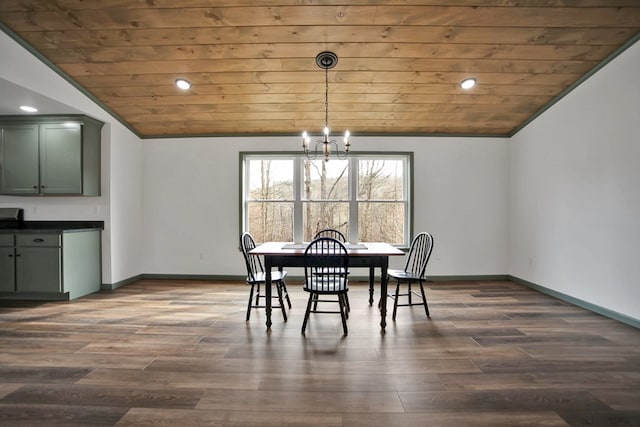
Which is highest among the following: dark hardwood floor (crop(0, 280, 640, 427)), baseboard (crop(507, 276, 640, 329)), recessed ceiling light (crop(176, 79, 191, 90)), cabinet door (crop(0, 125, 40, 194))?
recessed ceiling light (crop(176, 79, 191, 90))

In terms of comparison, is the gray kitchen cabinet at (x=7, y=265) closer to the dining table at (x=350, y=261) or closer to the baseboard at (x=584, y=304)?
the dining table at (x=350, y=261)

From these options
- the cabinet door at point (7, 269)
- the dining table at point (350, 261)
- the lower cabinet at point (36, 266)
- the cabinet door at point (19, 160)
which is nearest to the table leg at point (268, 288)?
the dining table at point (350, 261)

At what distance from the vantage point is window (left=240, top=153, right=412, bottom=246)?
489cm

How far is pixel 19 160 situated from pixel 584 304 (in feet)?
23.5

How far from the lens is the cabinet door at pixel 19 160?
3.99 meters

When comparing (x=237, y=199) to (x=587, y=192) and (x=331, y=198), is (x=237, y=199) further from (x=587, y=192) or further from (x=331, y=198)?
(x=587, y=192)

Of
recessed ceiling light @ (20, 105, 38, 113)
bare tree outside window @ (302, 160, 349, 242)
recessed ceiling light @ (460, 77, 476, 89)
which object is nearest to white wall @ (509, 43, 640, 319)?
recessed ceiling light @ (460, 77, 476, 89)

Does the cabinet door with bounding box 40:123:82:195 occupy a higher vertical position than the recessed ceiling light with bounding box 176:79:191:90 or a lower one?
lower

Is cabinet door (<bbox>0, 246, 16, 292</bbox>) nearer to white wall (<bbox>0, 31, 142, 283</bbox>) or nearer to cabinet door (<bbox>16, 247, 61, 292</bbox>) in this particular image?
cabinet door (<bbox>16, 247, 61, 292</bbox>)

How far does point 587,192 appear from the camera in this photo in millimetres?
3504

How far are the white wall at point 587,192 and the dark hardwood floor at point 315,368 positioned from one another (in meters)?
0.47

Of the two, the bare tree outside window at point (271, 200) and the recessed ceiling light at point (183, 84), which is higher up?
the recessed ceiling light at point (183, 84)

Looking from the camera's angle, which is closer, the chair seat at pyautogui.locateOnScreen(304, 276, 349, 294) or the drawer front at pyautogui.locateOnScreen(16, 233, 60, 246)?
the chair seat at pyautogui.locateOnScreen(304, 276, 349, 294)

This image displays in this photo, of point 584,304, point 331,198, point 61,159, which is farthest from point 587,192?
point 61,159
